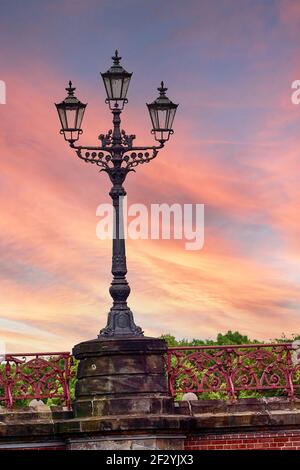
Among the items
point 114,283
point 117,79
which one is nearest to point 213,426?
point 114,283

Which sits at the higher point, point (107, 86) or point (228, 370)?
point (107, 86)

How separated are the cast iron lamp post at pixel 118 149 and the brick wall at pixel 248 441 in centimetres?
225

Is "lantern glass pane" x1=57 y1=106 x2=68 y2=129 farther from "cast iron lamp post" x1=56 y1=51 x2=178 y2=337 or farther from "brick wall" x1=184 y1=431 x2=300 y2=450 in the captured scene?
"brick wall" x1=184 y1=431 x2=300 y2=450

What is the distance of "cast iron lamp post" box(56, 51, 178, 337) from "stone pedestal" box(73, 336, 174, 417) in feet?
0.98

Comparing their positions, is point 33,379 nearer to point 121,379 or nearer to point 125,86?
point 121,379

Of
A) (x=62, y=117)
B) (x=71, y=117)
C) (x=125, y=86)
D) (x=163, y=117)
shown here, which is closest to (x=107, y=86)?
(x=125, y=86)

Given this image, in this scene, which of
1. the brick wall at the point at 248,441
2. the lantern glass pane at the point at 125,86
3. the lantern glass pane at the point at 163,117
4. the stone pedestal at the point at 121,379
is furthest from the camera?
the lantern glass pane at the point at 163,117

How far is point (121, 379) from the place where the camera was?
18844 millimetres

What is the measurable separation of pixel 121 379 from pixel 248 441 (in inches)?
107

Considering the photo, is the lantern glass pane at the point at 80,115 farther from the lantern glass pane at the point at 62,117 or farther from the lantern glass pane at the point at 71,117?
the lantern glass pane at the point at 62,117

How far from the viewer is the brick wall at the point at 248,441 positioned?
774 inches

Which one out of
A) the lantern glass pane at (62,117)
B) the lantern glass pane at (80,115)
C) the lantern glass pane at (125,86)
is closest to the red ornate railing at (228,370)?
the lantern glass pane at (80,115)

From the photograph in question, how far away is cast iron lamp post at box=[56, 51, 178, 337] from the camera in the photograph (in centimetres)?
1911
